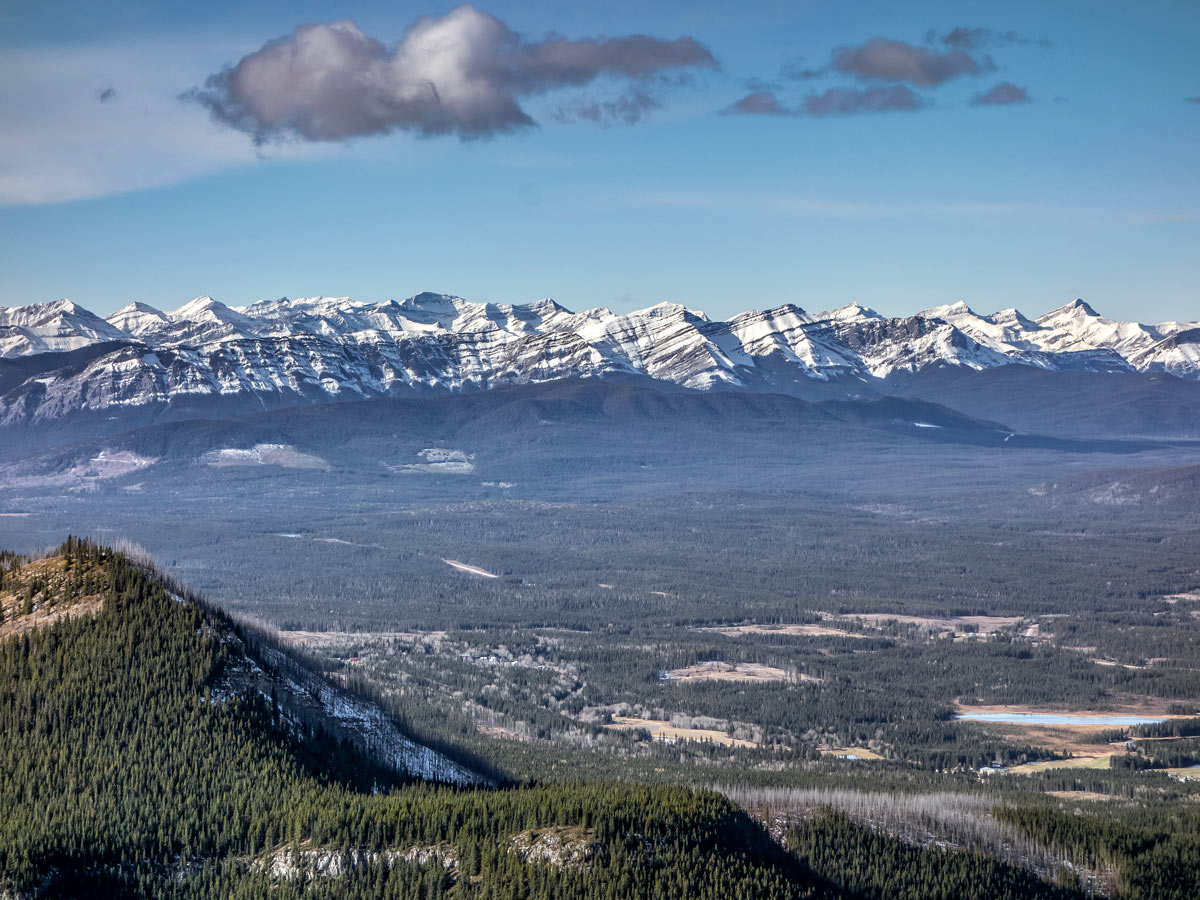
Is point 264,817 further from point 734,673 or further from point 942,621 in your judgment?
point 942,621

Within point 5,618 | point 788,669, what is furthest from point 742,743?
point 5,618

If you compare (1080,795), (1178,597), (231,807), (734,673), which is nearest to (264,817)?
(231,807)

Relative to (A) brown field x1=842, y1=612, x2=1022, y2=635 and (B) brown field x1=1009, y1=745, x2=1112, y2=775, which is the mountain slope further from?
(A) brown field x1=842, y1=612, x2=1022, y2=635

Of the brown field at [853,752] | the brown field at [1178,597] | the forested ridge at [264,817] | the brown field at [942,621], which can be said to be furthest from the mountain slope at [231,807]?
the brown field at [1178,597]

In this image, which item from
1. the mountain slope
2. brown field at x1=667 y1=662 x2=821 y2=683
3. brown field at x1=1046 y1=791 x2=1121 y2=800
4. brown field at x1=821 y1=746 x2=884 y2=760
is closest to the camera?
the mountain slope

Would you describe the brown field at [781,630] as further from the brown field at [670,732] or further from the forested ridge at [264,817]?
the forested ridge at [264,817]

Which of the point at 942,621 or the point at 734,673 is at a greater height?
the point at 942,621

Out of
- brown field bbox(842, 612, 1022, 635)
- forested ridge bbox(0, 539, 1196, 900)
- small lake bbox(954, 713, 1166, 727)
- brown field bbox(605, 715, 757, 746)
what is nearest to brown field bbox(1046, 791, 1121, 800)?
forested ridge bbox(0, 539, 1196, 900)
